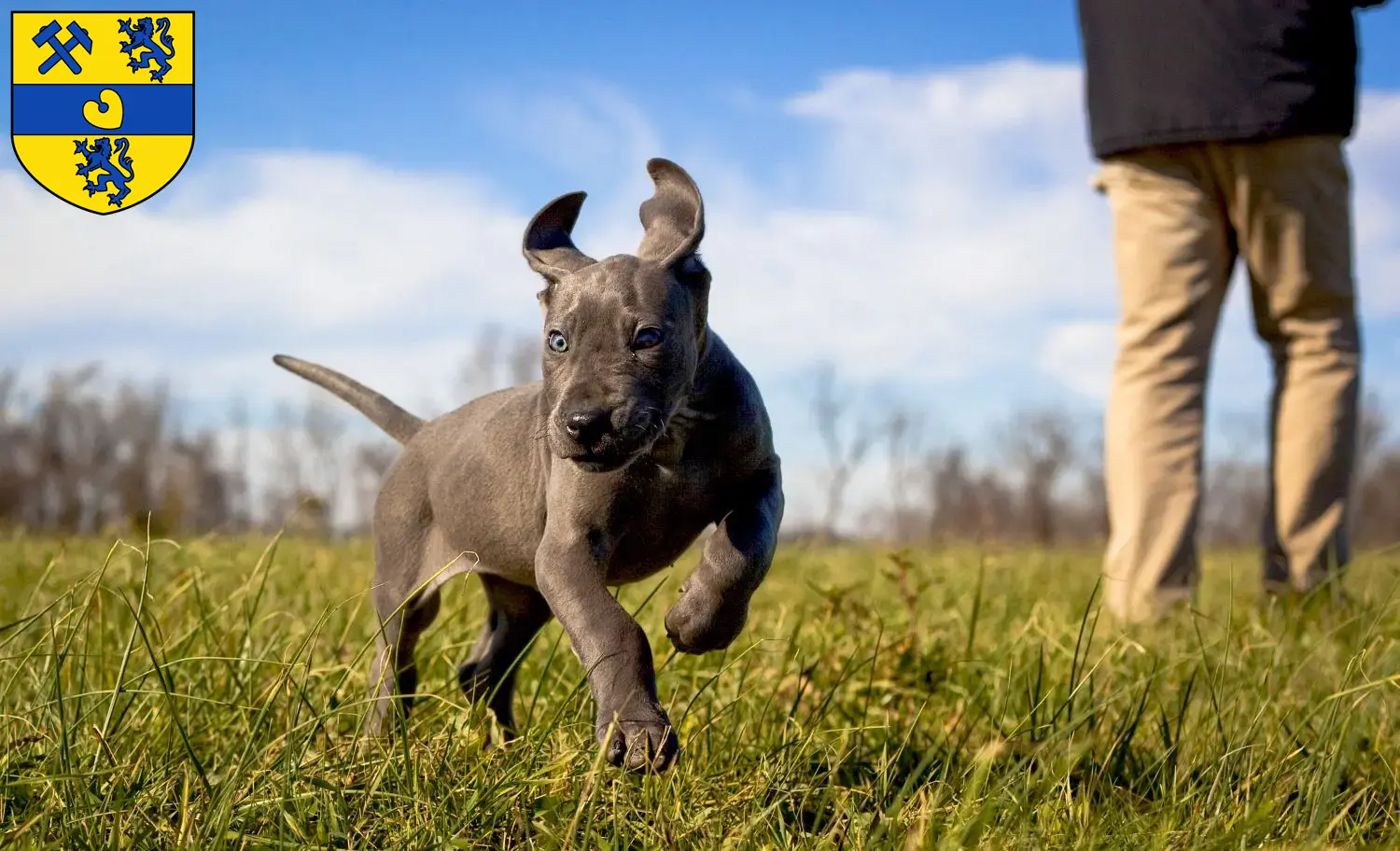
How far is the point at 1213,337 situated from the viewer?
4992 mm

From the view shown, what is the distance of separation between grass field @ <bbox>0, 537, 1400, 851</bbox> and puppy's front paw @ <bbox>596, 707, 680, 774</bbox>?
104 millimetres

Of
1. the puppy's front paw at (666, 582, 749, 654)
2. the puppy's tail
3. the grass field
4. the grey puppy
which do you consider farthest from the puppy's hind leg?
the puppy's front paw at (666, 582, 749, 654)

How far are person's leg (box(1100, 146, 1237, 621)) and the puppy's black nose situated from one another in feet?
11.3

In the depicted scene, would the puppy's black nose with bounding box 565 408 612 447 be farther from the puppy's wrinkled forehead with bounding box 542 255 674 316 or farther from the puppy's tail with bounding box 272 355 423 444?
the puppy's tail with bounding box 272 355 423 444

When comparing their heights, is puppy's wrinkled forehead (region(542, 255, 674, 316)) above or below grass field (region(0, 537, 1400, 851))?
above

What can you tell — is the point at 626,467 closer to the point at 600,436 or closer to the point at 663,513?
the point at 663,513

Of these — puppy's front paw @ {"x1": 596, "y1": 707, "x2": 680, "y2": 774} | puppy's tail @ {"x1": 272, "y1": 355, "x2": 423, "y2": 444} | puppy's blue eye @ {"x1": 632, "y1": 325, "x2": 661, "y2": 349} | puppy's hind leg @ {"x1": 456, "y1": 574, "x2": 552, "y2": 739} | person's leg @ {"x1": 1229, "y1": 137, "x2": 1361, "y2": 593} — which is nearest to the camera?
puppy's front paw @ {"x1": 596, "y1": 707, "x2": 680, "y2": 774}

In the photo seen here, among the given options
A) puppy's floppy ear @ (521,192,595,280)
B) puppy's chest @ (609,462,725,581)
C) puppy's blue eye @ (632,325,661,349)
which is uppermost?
puppy's floppy ear @ (521,192,595,280)

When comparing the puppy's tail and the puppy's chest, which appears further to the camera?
the puppy's tail

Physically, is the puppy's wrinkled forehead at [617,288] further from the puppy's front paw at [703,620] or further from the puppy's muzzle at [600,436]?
the puppy's front paw at [703,620]

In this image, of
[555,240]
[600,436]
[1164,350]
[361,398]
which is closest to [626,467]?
[600,436]

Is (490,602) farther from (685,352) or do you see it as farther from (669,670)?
(685,352)

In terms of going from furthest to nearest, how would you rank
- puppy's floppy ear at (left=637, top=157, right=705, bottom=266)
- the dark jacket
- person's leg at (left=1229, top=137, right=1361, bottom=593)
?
1. person's leg at (left=1229, top=137, right=1361, bottom=593)
2. the dark jacket
3. puppy's floppy ear at (left=637, top=157, right=705, bottom=266)

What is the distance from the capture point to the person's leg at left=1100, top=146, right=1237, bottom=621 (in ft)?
16.0
